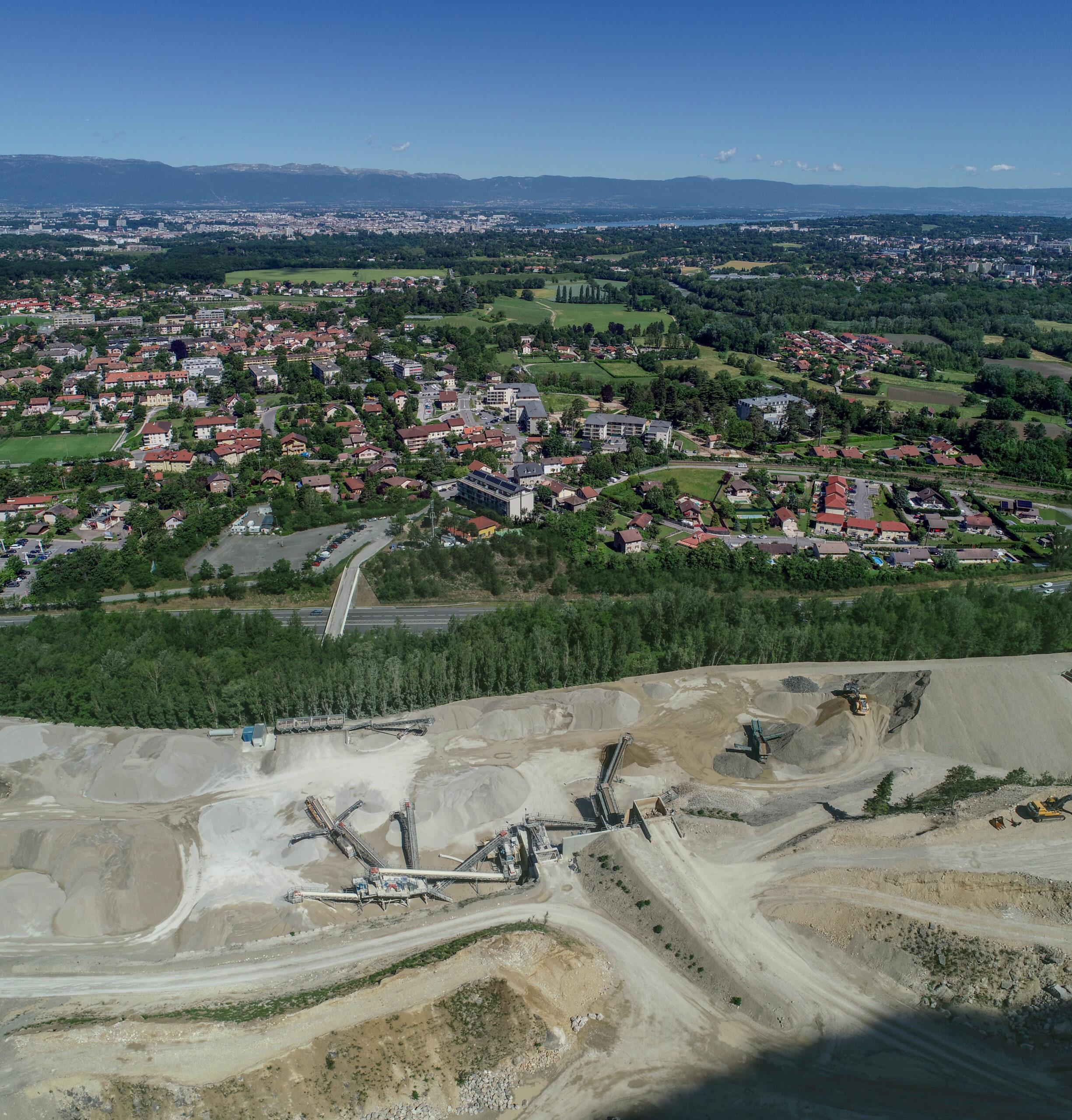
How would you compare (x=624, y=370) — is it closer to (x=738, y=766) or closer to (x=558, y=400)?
(x=558, y=400)

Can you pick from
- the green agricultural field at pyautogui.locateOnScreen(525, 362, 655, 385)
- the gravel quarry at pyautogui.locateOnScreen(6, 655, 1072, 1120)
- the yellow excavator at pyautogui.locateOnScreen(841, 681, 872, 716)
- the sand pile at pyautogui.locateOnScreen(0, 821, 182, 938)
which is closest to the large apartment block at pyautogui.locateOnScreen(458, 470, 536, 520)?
the gravel quarry at pyautogui.locateOnScreen(6, 655, 1072, 1120)

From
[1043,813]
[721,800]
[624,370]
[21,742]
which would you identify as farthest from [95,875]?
[624,370]

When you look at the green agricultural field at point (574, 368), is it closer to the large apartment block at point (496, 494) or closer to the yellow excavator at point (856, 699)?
the large apartment block at point (496, 494)

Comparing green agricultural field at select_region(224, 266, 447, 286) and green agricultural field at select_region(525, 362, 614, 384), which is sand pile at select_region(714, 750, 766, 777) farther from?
green agricultural field at select_region(224, 266, 447, 286)

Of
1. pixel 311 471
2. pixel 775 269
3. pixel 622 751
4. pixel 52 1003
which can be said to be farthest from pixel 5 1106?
pixel 775 269

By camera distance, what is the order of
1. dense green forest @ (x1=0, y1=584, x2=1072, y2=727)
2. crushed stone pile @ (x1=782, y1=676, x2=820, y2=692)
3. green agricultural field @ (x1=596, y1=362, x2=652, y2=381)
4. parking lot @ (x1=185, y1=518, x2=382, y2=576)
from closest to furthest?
dense green forest @ (x1=0, y1=584, x2=1072, y2=727), crushed stone pile @ (x1=782, y1=676, x2=820, y2=692), parking lot @ (x1=185, y1=518, x2=382, y2=576), green agricultural field @ (x1=596, y1=362, x2=652, y2=381)

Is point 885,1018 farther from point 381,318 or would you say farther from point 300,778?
point 381,318

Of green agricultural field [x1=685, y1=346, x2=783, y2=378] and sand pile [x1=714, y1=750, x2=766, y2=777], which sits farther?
green agricultural field [x1=685, y1=346, x2=783, y2=378]
